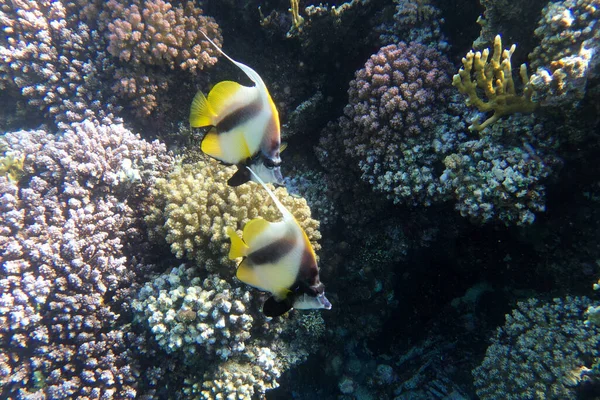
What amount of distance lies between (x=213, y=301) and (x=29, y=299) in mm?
2019

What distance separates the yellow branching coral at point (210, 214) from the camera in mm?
3518

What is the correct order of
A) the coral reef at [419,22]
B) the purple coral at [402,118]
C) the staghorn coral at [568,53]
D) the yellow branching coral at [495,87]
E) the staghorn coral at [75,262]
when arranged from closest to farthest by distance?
the staghorn coral at [568,53] → the yellow branching coral at [495,87] → the staghorn coral at [75,262] → the purple coral at [402,118] → the coral reef at [419,22]

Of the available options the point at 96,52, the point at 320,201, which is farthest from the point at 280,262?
the point at 96,52

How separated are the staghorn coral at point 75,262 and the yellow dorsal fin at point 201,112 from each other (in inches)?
106

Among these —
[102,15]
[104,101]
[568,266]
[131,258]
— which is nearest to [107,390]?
[131,258]

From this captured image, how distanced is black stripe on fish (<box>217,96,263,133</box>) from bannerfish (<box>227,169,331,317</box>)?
35 centimetres

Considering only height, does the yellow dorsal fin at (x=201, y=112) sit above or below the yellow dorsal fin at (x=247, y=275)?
above

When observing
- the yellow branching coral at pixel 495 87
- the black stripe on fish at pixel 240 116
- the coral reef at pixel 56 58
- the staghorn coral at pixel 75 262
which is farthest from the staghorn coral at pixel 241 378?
the coral reef at pixel 56 58

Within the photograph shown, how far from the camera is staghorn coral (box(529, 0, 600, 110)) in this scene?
9.13 ft

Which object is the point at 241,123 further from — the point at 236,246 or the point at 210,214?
the point at 210,214

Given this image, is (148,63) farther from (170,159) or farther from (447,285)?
(447,285)

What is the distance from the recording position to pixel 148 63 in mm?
4344

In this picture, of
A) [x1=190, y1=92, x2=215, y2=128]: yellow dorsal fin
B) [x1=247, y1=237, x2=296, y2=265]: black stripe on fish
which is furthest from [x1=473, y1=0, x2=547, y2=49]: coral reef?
[x1=247, y1=237, x2=296, y2=265]: black stripe on fish

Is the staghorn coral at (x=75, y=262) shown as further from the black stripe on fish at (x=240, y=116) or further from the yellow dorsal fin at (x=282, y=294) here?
the black stripe on fish at (x=240, y=116)
